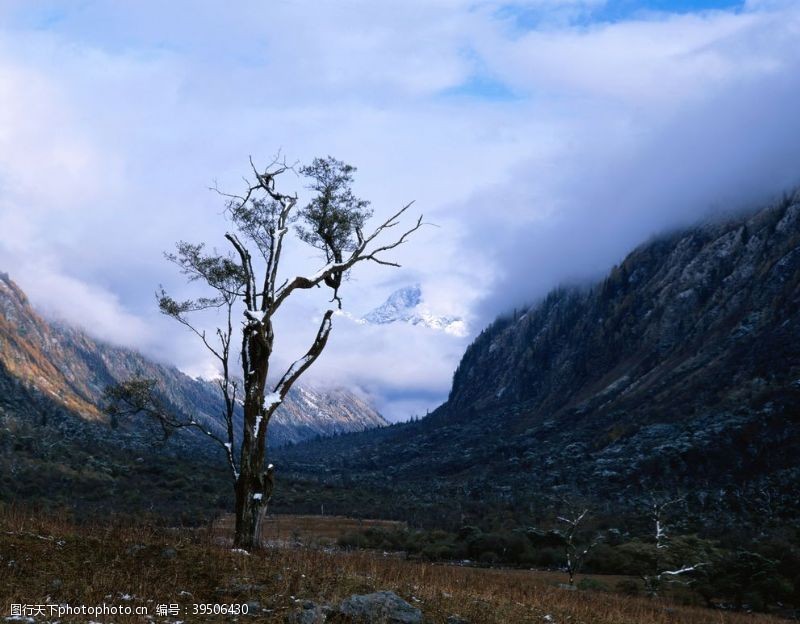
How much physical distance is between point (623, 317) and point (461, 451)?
4871 cm

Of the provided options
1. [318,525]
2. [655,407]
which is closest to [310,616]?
[318,525]

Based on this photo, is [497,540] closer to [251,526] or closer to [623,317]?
[251,526]

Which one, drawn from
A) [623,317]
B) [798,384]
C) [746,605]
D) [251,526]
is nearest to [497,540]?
[746,605]

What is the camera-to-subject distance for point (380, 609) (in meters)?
10.9

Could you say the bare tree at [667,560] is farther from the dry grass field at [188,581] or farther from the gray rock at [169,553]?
the gray rock at [169,553]

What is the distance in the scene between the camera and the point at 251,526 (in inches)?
593

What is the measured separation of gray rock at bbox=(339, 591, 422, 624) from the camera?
420 inches

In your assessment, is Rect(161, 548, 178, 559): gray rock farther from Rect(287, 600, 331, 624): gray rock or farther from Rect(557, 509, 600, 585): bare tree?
Rect(557, 509, 600, 585): bare tree

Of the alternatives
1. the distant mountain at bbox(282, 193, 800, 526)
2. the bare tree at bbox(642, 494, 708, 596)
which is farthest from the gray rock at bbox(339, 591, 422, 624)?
the distant mountain at bbox(282, 193, 800, 526)

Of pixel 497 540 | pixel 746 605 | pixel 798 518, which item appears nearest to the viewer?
pixel 746 605

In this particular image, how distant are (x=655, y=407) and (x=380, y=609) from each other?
100352mm

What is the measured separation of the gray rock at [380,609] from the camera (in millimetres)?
10680

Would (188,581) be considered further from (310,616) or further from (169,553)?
(310,616)

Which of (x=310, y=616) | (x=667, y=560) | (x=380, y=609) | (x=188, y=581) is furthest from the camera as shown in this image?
(x=667, y=560)
